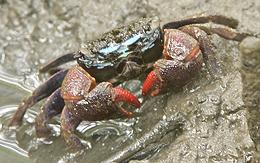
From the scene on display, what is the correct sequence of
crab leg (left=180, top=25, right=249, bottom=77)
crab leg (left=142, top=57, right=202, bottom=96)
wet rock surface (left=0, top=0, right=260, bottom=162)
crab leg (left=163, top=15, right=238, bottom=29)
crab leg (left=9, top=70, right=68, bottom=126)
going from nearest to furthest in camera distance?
wet rock surface (left=0, top=0, right=260, bottom=162)
crab leg (left=142, top=57, right=202, bottom=96)
crab leg (left=180, top=25, right=249, bottom=77)
crab leg (left=163, top=15, right=238, bottom=29)
crab leg (left=9, top=70, right=68, bottom=126)

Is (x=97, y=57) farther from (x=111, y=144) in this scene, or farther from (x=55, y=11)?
(x=55, y=11)

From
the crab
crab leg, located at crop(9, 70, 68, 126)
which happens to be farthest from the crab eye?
crab leg, located at crop(9, 70, 68, 126)

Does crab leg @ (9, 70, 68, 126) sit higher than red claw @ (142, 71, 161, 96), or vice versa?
red claw @ (142, 71, 161, 96)

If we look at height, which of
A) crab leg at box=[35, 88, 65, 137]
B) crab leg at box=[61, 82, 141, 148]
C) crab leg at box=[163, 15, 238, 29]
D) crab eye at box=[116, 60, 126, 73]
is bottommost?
crab leg at box=[35, 88, 65, 137]

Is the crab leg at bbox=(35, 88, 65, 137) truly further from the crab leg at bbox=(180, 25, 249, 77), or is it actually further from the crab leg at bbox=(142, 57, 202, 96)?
the crab leg at bbox=(180, 25, 249, 77)

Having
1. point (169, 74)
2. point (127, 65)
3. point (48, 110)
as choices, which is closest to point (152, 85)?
point (169, 74)

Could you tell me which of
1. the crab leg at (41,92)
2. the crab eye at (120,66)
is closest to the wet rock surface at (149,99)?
the crab leg at (41,92)

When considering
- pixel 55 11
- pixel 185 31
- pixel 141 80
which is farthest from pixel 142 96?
pixel 55 11
